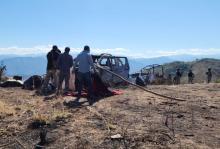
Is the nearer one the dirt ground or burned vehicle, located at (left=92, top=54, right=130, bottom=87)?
the dirt ground

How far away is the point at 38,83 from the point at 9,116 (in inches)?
369

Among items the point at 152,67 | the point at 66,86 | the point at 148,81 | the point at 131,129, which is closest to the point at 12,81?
the point at 66,86

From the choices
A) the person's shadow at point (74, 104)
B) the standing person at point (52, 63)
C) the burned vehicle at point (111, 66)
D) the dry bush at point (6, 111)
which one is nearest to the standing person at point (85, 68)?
the person's shadow at point (74, 104)

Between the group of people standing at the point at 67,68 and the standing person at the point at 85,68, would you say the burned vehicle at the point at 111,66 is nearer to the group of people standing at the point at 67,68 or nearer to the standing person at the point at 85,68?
the group of people standing at the point at 67,68

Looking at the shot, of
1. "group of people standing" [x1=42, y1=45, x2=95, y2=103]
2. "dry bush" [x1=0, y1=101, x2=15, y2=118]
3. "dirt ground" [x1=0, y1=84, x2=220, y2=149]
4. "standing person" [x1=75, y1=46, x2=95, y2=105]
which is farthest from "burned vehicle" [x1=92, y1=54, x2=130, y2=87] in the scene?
"dry bush" [x1=0, y1=101, x2=15, y2=118]

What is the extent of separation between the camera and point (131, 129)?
10.6m

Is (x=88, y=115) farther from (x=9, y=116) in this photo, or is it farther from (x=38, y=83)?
(x=38, y=83)

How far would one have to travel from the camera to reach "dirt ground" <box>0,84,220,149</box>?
972 centimetres

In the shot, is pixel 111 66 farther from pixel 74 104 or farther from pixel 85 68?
pixel 74 104

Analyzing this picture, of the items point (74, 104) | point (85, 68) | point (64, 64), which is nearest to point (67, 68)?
point (64, 64)

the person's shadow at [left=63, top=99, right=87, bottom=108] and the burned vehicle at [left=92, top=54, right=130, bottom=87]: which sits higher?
the burned vehicle at [left=92, top=54, right=130, bottom=87]

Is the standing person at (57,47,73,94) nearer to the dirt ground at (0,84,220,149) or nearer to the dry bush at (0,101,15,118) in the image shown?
the dirt ground at (0,84,220,149)

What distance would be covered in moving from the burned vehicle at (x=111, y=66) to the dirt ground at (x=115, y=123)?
19.7 feet

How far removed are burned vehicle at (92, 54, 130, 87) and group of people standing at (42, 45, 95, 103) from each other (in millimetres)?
2406
